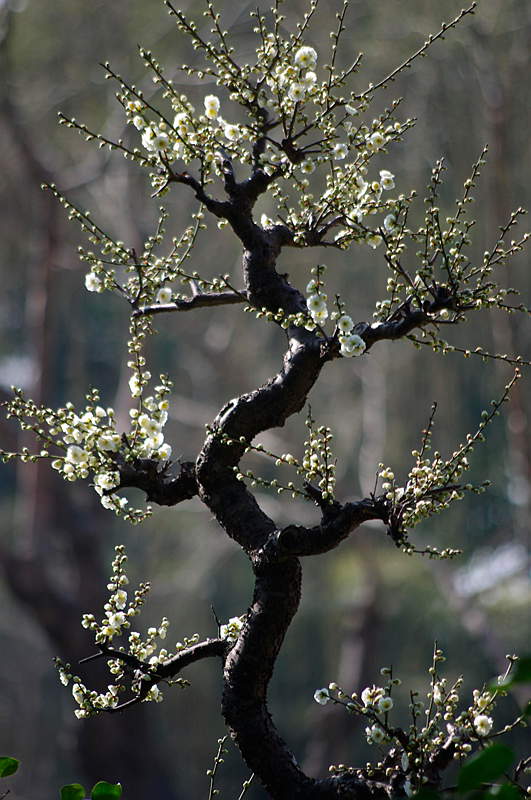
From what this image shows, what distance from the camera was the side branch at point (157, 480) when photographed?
1.52m

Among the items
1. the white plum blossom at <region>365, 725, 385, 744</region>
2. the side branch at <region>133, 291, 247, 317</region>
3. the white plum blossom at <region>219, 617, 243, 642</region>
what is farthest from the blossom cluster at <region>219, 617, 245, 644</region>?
the side branch at <region>133, 291, 247, 317</region>

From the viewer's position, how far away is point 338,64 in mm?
6258

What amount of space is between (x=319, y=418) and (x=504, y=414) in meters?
1.66

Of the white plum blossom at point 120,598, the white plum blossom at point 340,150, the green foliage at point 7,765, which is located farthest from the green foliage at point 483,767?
the white plum blossom at point 340,150

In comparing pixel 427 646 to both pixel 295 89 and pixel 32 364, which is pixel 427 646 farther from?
pixel 295 89

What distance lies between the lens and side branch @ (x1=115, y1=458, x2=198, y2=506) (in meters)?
1.52

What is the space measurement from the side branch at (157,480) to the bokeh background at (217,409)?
367cm

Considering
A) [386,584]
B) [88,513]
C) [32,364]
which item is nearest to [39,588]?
[88,513]

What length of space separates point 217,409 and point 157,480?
5187mm

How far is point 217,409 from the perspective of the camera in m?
6.73

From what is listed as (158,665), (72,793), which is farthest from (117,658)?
(72,793)

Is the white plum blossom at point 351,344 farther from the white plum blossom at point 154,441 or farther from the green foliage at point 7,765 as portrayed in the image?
the green foliage at point 7,765

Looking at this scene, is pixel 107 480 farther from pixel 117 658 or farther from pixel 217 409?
pixel 217 409

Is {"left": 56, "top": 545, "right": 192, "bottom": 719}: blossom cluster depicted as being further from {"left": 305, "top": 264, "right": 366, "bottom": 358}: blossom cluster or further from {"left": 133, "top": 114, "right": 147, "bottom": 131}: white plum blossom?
{"left": 133, "top": 114, "right": 147, "bottom": 131}: white plum blossom
